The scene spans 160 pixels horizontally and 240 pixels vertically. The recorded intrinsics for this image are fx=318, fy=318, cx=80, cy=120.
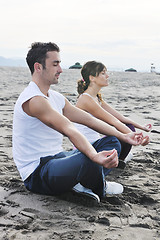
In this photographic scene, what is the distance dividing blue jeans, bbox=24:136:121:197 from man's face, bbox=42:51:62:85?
2.04ft

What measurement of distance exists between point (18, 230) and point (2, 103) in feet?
18.9

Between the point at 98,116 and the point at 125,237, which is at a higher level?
the point at 98,116

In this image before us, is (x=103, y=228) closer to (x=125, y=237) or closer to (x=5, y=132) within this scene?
(x=125, y=237)

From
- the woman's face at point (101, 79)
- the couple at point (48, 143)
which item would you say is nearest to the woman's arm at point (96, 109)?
the woman's face at point (101, 79)

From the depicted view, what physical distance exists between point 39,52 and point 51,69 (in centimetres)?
17

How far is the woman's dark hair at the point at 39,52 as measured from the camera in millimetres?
2578

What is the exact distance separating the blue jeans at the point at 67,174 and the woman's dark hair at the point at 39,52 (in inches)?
30.8

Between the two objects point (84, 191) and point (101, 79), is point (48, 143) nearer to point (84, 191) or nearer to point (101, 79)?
point (84, 191)

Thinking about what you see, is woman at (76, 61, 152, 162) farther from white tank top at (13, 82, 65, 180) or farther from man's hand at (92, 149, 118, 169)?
man's hand at (92, 149, 118, 169)

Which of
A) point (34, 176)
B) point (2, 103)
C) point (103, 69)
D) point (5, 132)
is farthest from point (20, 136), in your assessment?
point (2, 103)

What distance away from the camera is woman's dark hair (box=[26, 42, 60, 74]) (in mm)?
2578

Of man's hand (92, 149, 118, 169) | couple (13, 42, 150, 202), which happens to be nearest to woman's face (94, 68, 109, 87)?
couple (13, 42, 150, 202)

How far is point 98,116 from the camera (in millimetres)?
3619

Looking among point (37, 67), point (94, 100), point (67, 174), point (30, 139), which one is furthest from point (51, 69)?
point (94, 100)
